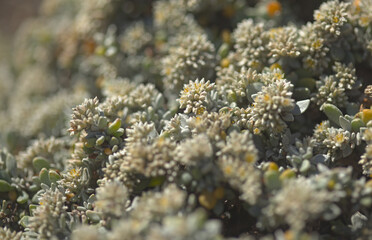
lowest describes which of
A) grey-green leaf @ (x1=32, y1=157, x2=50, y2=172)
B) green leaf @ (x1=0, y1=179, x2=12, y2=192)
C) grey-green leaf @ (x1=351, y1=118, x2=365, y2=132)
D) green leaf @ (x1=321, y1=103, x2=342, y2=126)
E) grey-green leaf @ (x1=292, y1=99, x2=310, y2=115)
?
grey-green leaf @ (x1=351, y1=118, x2=365, y2=132)

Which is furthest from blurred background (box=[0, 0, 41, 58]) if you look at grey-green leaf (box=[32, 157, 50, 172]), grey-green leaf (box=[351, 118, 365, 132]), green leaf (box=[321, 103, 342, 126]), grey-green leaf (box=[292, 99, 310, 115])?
grey-green leaf (box=[351, 118, 365, 132])

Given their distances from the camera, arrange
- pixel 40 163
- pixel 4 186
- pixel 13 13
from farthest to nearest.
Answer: pixel 13 13, pixel 40 163, pixel 4 186

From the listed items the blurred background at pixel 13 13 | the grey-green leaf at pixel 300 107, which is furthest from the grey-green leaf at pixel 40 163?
the blurred background at pixel 13 13

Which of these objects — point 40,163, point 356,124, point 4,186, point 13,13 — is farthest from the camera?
point 13,13

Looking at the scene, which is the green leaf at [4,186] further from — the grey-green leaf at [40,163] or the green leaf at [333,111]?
the green leaf at [333,111]

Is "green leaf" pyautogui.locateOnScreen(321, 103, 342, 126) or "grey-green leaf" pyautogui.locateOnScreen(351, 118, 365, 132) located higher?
"green leaf" pyautogui.locateOnScreen(321, 103, 342, 126)

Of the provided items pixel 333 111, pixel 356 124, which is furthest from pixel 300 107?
pixel 356 124

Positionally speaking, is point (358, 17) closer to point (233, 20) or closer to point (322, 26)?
point (322, 26)

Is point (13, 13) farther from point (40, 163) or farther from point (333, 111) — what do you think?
point (333, 111)

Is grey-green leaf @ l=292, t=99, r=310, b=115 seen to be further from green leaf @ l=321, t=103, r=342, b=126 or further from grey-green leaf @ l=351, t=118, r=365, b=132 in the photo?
grey-green leaf @ l=351, t=118, r=365, b=132
